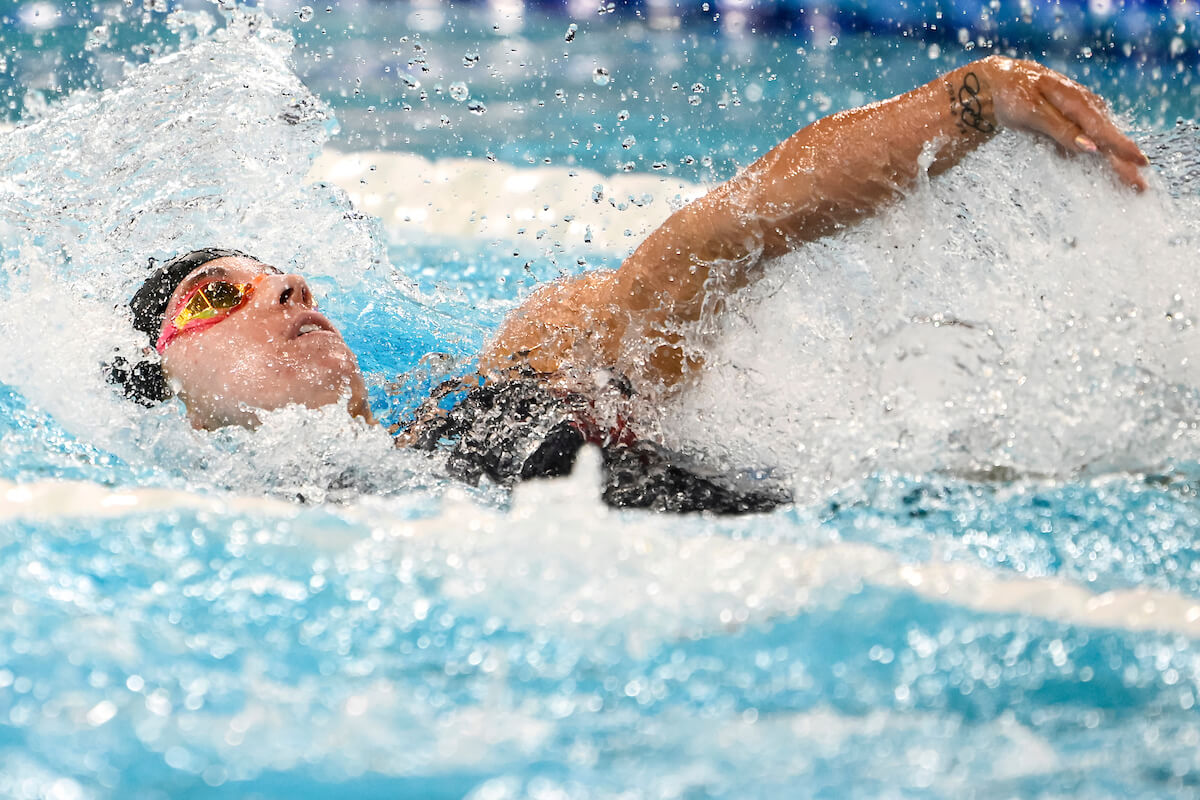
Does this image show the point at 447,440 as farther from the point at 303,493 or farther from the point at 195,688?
the point at 195,688

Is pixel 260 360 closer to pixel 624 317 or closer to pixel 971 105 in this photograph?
pixel 624 317

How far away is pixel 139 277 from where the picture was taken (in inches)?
93.3

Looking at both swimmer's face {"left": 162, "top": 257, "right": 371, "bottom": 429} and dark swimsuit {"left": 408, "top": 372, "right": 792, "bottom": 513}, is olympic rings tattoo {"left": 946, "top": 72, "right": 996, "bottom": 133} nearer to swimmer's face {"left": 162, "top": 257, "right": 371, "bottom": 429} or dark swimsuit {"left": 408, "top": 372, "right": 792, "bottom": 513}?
dark swimsuit {"left": 408, "top": 372, "right": 792, "bottom": 513}

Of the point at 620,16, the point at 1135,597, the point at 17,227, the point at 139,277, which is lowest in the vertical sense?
the point at 1135,597

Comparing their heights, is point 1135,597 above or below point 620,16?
below

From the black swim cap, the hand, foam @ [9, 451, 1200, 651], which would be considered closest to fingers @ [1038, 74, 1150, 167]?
the hand

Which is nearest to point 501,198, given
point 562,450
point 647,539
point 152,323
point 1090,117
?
point 152,323

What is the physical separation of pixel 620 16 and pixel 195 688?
4452mm

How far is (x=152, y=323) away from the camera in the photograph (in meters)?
1.86

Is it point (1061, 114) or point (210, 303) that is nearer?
point (1061, 114)

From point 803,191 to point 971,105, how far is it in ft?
0.80

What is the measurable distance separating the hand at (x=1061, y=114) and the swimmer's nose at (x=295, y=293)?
110cm

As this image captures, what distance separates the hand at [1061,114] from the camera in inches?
54.0

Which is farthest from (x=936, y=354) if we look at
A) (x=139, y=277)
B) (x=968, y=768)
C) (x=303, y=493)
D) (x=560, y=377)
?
(x=139, y=277)
